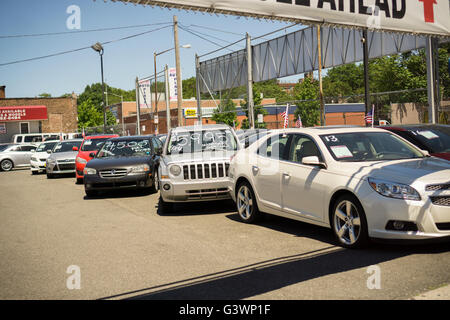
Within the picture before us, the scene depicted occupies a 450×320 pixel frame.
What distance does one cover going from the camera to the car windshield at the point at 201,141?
453 inches

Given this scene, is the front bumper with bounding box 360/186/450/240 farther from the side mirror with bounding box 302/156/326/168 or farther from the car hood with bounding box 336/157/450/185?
the side mirror with bounding box 302/156/326/168

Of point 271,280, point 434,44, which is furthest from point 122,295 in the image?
point 434,44

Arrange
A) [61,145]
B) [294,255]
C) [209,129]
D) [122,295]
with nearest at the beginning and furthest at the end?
[122,295] → [294,255] → [209,129] → [61,145]

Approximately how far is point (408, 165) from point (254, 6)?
325 cm

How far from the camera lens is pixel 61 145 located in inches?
896

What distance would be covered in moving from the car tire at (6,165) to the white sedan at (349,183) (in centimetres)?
2531

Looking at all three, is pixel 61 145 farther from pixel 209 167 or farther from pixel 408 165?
pixel 408 165

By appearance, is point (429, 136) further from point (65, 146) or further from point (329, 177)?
point (65, 146)

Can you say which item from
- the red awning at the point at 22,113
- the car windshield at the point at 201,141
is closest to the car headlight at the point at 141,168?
the car windshield at the point at 201,141

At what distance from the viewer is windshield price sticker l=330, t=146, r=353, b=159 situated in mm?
7207

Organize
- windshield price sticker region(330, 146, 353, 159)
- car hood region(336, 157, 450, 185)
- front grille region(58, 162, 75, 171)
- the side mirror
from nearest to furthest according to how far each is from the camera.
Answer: car hood region(336, 157, 450, 185)
the side mirror
windshield price sticker region(330, 146, 353, 159)
front grille region(58, 162, 75, 171)

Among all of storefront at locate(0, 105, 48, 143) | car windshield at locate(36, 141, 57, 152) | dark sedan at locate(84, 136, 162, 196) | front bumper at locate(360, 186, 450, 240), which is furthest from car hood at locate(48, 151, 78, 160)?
storefront at locate(0, 105, 48, 143)

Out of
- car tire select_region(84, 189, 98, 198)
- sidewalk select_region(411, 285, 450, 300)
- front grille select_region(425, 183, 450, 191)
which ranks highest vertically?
front grille select_region(425, 183, 450, 191)

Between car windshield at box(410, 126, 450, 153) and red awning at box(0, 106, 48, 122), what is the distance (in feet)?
172
